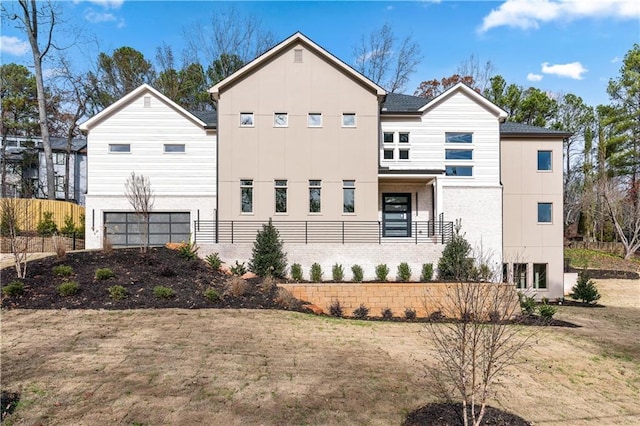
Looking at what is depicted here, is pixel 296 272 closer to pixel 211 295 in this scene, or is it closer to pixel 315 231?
pixel 315 231

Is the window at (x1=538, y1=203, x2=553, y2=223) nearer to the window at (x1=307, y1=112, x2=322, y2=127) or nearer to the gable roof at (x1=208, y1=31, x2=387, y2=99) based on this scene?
the gable roof at (x1=208, y1=31, x2=387, y2=99)

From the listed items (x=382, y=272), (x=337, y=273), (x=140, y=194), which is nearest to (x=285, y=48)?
(x=140, y=194)

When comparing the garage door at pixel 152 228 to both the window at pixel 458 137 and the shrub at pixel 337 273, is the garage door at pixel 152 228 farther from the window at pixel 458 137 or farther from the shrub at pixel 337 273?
the window at pixel 458 137

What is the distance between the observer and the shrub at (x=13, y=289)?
33.8 ft

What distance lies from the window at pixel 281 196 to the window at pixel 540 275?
40.2 ft

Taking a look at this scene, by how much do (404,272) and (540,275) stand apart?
806 centimetres

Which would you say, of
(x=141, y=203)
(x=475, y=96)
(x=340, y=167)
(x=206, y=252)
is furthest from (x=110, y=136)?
(x=475, y=96)

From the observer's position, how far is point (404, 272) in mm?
16125

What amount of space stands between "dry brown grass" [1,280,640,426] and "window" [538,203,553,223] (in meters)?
9.50

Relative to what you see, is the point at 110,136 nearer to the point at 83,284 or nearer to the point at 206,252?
the point at 206,252

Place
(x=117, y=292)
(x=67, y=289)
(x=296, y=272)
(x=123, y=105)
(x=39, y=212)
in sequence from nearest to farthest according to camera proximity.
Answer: (x=67, y=289), (x=117, y=292), (x=296, y=272), (x=123, y=105), (x=39, y=212)

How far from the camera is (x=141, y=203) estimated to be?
17.0m

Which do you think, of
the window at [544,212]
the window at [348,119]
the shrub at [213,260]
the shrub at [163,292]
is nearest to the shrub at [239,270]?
the shrub at [213,260]

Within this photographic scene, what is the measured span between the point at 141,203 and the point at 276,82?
779 centimetres
